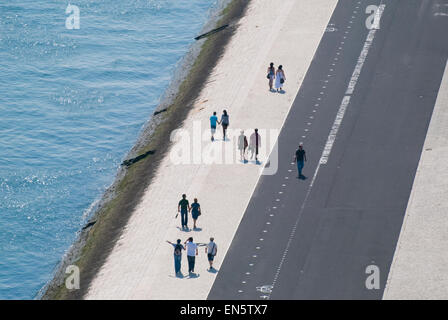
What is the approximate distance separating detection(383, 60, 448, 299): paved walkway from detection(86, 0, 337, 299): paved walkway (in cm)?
958

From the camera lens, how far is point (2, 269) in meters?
82.2

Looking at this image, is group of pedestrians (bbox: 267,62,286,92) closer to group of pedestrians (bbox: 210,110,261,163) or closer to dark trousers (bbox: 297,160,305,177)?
group of pedestrians (bbox: 210,110,261,163)

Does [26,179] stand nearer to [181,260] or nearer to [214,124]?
[214,124]

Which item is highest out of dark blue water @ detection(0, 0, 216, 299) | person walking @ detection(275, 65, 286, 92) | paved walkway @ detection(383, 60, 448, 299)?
person walking @ detection(275, 65, 286, 92)

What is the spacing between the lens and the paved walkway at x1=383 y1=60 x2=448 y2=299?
70.6m

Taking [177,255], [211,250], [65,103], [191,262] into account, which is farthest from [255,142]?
[65,103]

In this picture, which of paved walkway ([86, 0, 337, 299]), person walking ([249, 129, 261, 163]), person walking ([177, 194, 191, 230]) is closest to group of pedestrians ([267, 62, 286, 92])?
paved walkway ([86, 0, 337, 299])

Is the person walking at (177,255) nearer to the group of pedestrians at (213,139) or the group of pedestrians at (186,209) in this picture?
the group of pedestrians at (213,139)

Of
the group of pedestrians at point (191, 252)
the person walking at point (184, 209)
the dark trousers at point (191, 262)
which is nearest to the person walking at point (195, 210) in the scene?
the person walking at point (184, 209)

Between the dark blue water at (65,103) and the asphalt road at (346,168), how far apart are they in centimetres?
1368

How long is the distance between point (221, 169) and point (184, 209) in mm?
7796

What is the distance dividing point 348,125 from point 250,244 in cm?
1555

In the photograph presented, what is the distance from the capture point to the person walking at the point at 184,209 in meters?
76.1

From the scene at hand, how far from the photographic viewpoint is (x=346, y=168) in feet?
270
